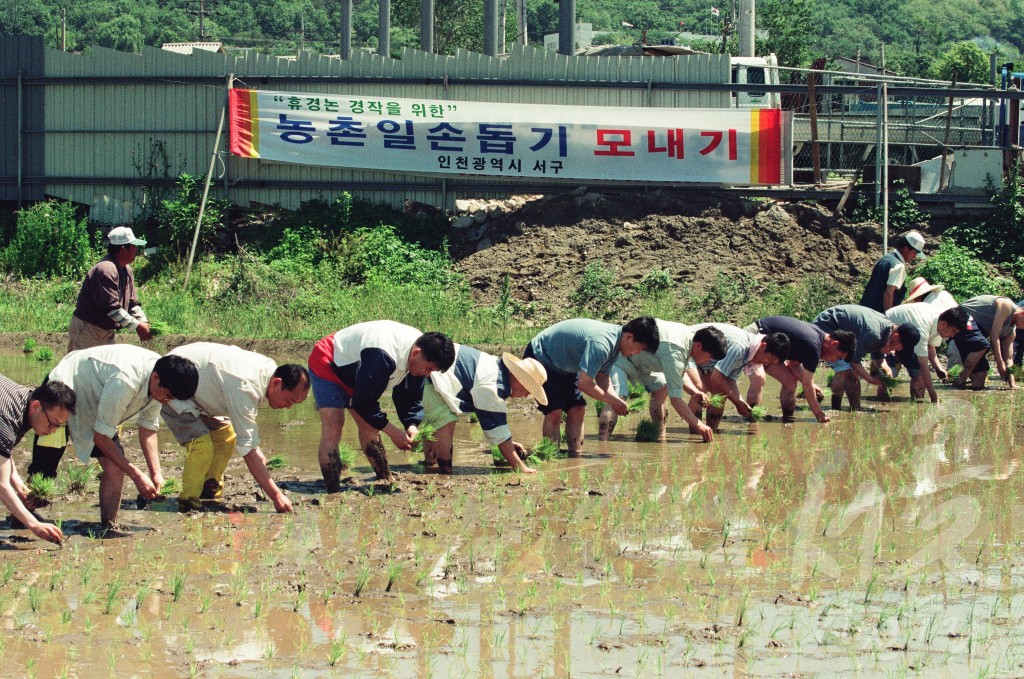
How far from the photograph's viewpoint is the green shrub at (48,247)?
20.7 m

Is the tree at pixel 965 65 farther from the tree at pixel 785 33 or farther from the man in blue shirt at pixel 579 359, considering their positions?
the man in blue shirt at pixel 579 359

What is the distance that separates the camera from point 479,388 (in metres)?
9.24

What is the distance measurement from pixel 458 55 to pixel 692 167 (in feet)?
13.9

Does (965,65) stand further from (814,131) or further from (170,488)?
(170,488)

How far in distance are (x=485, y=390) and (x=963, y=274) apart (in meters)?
11.2

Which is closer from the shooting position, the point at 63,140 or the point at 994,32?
the point at 63,140

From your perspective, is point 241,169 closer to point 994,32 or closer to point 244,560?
point 244,560

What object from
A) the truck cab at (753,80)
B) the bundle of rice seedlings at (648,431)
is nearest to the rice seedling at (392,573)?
the bundle of rice seedlings at (648,431)

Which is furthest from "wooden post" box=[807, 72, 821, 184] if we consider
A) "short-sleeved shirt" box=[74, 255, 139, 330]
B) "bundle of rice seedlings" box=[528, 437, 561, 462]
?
"short-sleeved shirt" box=[74, 255, 139, 330]

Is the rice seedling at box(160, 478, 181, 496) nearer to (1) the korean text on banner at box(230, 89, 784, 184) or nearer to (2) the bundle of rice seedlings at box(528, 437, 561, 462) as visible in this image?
(2) the bundle of rice seedlings at box(528, 437, 561, 462)

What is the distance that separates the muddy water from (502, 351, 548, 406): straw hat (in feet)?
2.17

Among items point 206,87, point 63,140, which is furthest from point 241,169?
point 63,140

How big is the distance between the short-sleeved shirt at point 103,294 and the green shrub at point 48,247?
1064 centimetres

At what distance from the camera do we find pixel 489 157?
20359mm
